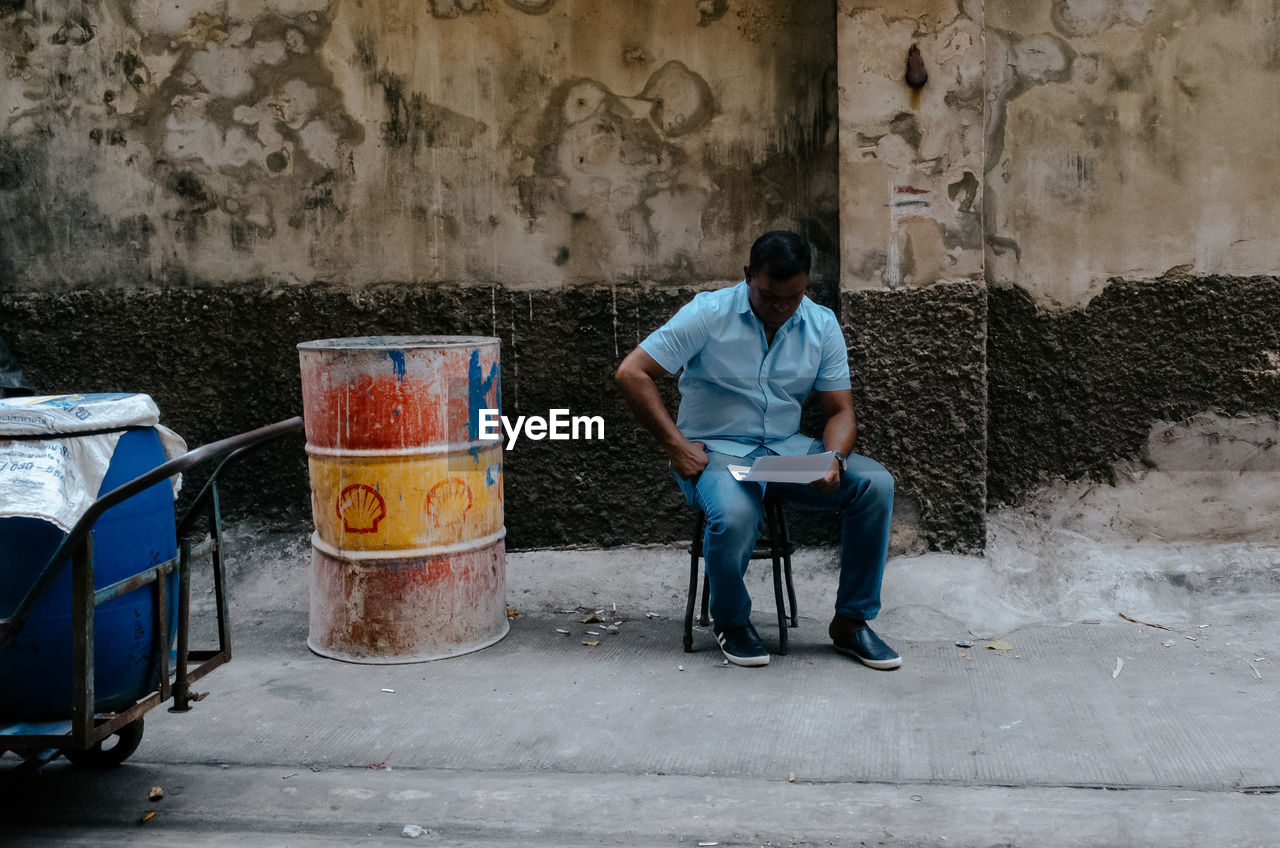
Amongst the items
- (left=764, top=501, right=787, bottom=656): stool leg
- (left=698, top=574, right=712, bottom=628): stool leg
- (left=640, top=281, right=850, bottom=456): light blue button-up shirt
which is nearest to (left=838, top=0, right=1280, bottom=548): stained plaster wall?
(left=640, top=281, right=850, bottom=456): light blue button-up shirt

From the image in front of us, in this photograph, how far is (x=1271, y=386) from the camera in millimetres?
4453

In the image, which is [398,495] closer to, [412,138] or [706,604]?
[706,604]

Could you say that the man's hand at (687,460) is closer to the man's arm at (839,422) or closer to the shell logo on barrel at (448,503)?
the man's arm at (839,422)

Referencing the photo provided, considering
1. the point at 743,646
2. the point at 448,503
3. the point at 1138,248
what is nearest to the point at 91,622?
the point at 448,503

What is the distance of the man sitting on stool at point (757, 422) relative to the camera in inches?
146

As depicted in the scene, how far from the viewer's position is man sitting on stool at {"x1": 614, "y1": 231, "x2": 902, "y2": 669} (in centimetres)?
371

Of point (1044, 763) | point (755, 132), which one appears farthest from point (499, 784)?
point (755, 132)

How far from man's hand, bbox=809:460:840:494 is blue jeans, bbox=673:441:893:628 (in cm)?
6

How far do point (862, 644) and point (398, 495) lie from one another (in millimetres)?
1587

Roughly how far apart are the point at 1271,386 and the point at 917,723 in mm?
2243

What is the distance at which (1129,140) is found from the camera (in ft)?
14.5

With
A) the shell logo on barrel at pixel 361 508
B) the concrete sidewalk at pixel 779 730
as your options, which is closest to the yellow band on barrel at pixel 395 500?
the shell logo on barrel at pixel 361 508

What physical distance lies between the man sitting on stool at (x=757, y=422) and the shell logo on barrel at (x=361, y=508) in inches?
34.9

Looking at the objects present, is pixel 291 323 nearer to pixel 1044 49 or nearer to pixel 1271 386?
pixel 1044 49
